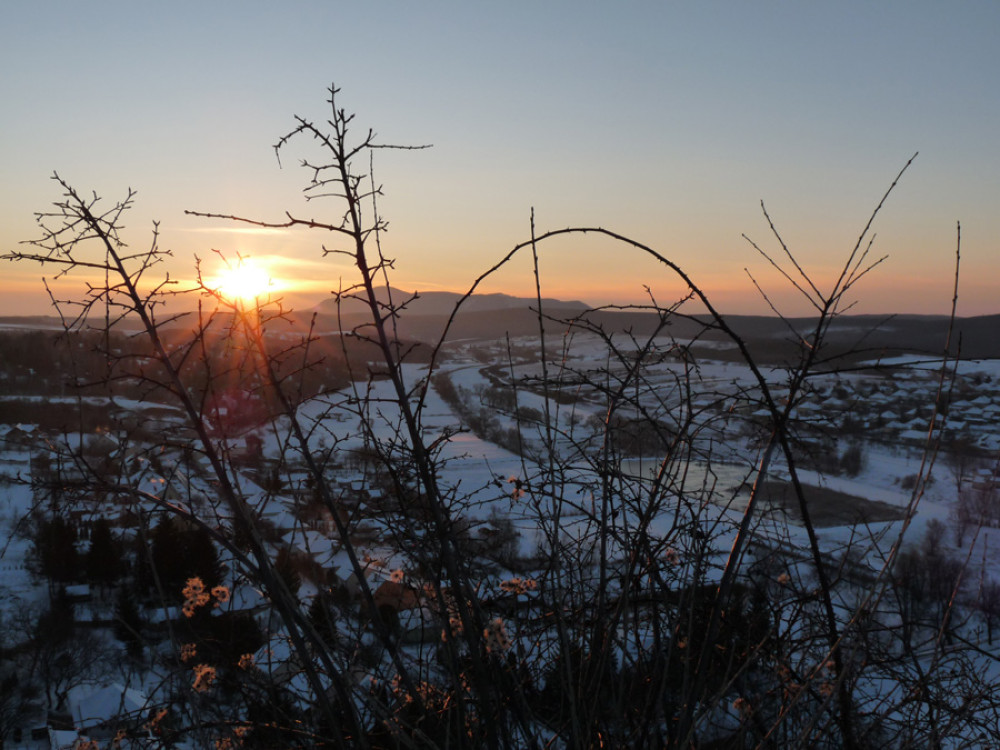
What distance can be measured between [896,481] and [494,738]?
2433 cm

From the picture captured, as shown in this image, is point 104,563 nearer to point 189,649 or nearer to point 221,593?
point 221,593

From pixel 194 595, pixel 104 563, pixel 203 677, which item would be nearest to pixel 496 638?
pixel 203 677

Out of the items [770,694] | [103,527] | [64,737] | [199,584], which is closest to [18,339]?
[103,527]

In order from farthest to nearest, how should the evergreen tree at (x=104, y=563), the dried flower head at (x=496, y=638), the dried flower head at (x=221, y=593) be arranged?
the evergreen tree at (x=104, y=563) → the dried flower head at (x=221, y=593) → the dried flower head at (x=496, y=638)

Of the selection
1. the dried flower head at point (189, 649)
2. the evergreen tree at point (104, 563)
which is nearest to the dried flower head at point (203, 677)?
the dried flower head at point (189, 649)

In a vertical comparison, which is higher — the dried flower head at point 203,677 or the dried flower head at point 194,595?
the dried flower head at point 194,595

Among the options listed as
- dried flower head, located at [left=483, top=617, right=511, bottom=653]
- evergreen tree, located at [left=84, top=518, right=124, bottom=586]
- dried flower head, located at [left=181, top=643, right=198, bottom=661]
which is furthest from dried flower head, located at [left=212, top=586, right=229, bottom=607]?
evergreen tree, located at [left=84, top=518, right=124, bottom=586]

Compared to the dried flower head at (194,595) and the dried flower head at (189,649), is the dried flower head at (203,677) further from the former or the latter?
the dried flower head at (194,595)

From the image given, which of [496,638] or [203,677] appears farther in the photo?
[203,677]

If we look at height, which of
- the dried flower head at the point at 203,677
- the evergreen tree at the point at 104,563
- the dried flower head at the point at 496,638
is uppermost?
the dried flower head at the point at 496,638

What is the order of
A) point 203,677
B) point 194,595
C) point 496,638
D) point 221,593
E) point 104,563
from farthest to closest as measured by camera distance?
1. point 104,563
2. point 221,593
3. point 194,595
4. point 203,677
5. point 496,638

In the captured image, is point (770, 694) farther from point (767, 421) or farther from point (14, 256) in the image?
point (14, 256)

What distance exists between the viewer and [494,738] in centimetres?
176

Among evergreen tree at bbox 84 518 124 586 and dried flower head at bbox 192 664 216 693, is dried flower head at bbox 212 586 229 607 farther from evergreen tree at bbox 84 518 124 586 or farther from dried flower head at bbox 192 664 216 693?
evergreen tree at bbox 84 518 124 586
